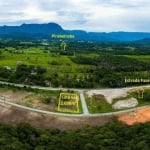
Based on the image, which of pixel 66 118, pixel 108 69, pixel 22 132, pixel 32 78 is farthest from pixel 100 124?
pixel 108 69

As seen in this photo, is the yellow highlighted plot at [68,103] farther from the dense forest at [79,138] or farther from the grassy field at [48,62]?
the grassy field at [48,62]

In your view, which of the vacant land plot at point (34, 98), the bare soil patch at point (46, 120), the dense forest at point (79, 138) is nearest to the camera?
the dense forest at point (79, 138)

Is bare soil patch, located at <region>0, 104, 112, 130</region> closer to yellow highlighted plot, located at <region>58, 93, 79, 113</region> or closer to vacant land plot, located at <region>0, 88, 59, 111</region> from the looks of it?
vacant land plot, located at <region>0, 88, 59, 111</region>

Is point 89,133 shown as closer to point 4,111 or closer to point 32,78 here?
point 4,111

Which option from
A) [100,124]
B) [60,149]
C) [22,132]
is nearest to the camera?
[60,149]

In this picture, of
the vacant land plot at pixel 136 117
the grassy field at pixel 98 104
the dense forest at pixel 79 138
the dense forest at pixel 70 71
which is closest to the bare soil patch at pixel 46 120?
the vacant land plot at pixel 136 117

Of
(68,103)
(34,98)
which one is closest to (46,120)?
(68,103)
